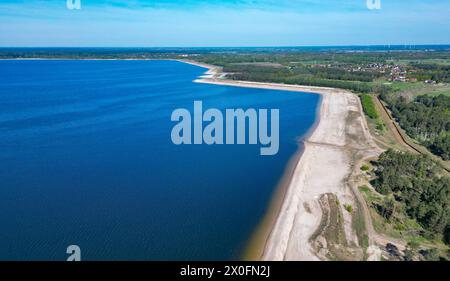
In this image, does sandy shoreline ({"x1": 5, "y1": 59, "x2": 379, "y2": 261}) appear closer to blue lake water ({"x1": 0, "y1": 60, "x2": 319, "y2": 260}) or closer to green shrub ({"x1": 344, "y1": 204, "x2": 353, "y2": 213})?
green shrub ({"x1": 344, "y1": 204, "x2": 353, "y2": 213})

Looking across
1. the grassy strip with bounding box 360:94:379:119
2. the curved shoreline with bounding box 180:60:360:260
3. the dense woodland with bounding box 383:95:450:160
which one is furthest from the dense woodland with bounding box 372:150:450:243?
the grassy strip with bounding box 360:94:379:119

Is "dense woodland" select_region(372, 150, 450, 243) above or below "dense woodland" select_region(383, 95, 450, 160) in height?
below

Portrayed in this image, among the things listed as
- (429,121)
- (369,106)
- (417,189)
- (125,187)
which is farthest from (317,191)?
(369,106)

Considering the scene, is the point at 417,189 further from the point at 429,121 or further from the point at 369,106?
the point at 369,106

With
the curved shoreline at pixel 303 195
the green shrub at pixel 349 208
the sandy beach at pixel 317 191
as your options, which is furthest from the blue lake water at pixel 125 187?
the green shrub at pixel 349 208

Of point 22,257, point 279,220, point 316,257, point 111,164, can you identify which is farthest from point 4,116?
point 316,257
